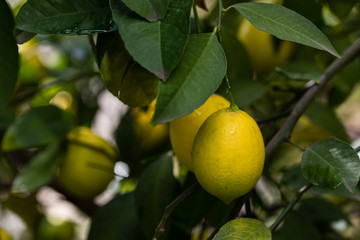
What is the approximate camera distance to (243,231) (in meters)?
0.43

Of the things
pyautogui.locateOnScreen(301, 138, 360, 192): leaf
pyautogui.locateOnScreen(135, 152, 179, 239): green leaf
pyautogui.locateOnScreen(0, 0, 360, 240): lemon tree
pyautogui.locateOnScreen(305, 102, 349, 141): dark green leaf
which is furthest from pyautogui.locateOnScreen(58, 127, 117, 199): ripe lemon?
pyautogui.locateOnScreen(301, 138, 360, 192): leaf

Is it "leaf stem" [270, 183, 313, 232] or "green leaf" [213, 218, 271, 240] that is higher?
"green leaf" [213, 218, 271, 240]

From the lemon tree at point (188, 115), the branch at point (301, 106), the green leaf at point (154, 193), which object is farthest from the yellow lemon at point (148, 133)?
the branch at point (301, 106)

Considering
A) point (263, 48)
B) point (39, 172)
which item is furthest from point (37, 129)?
point (263, 48)

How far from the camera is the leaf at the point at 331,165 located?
0.43 metres

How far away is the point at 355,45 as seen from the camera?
610 mm

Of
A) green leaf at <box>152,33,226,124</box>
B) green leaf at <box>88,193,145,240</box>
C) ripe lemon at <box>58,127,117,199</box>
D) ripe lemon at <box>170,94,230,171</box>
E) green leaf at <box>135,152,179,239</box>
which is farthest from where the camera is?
ripe lemon at <box>58,127,117,199</box>

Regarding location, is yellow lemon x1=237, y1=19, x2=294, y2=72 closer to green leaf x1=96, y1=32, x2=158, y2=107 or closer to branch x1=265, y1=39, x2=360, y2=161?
branch x1=265, y1=39, x2=360, y2=161

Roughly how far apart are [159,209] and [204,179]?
21 centimetres

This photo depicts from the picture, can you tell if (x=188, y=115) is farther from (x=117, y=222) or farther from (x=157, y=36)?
(x=117, y=222)

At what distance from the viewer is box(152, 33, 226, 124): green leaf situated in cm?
37

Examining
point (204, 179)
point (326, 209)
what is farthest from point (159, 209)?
point (326, 209)

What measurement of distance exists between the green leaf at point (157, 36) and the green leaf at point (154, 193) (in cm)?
30

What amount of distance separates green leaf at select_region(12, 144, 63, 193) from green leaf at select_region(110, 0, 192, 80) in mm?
530
